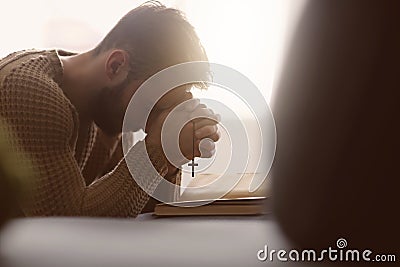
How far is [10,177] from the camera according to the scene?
930 mm

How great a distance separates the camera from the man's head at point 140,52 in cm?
92

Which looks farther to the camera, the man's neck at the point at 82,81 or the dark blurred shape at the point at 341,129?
the man's neck at the point at 82,81

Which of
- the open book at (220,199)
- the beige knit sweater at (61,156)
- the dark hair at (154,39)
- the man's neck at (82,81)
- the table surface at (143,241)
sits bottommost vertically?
the table surface at (143,241)

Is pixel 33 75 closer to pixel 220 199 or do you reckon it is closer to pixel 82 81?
pixel 82 81

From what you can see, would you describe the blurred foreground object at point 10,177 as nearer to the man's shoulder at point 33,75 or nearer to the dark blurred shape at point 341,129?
the man's shoulder at point 33,75

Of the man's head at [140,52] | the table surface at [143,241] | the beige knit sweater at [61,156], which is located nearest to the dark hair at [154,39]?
the man's head at [140,52]

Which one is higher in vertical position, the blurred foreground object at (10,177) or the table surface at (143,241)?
the blurred foreground object at (10,177)

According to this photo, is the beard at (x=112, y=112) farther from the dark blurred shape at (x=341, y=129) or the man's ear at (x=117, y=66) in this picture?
the dark blurred shape at (x=341, y=129)

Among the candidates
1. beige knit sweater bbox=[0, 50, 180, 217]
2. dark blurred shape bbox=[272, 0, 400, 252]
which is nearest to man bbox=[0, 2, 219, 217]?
beige knit sweater bbox=[0, 50, 180, 217]

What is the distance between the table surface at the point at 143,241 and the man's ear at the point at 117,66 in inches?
8.6

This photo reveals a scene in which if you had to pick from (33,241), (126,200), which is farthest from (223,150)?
(33,241)

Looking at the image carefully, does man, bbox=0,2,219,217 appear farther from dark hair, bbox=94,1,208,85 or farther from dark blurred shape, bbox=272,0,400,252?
dark blurred shape, bbox=272,0,400,252

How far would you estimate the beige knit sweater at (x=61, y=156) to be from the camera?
898 mm

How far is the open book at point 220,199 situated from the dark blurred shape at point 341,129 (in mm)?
27
